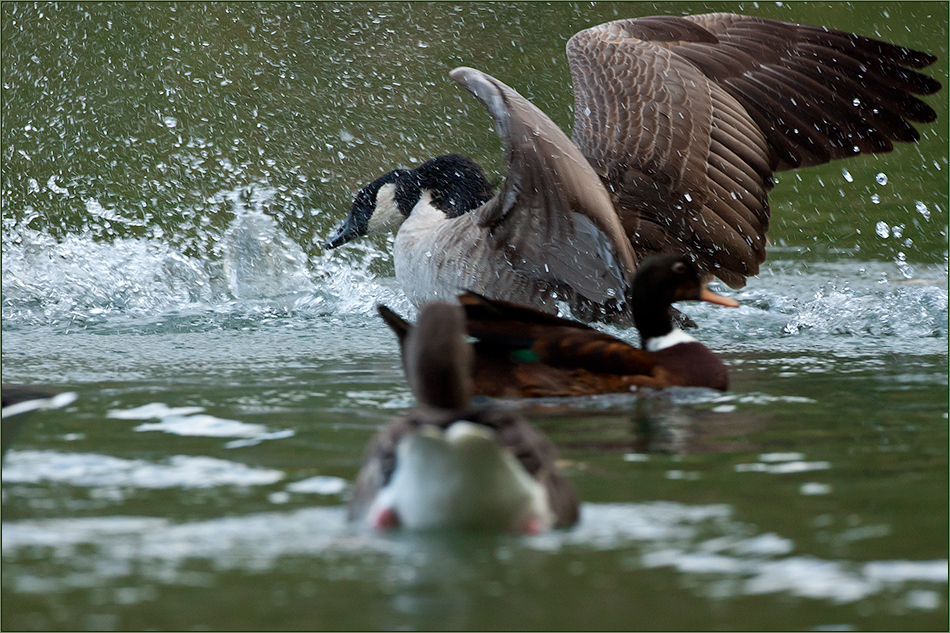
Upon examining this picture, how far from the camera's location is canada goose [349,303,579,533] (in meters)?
3.13

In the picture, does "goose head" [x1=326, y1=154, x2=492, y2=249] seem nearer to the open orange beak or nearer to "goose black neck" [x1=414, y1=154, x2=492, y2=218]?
"goose black neck" [x1=414, y1=154, x2=492, y2=218]

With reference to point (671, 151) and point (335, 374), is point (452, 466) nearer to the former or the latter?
point (335, 374)

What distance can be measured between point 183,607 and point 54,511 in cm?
91

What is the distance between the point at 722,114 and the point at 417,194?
1.94m

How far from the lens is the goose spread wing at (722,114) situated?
7.29 metres

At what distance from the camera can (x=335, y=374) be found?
5926 mm

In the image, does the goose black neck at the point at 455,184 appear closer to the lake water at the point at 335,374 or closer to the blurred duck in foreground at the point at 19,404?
the lake water at the point at 335,374

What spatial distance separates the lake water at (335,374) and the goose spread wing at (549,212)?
67 cm

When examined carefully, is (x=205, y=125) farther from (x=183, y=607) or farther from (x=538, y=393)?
(x=183, y=607)

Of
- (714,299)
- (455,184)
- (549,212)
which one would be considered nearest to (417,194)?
(455,184)

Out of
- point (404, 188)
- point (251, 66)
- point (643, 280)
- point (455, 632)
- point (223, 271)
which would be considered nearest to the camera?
point (455, 632)

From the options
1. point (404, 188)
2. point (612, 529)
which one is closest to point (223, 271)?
point (404, 188)

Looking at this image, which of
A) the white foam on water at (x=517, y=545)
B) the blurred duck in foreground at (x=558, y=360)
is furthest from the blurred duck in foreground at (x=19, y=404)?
the blurred duck in foreground at (x=558, y=360)

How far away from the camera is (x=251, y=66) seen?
13852 mm
